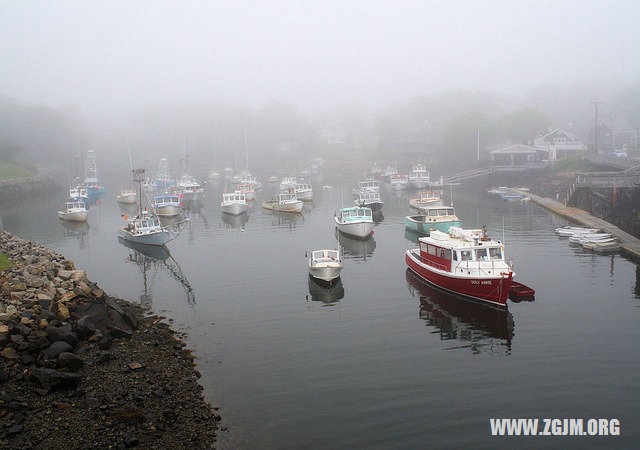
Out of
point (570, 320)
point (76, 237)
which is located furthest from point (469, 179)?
point (570, 320)

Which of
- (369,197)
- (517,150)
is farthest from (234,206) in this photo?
(517,150)

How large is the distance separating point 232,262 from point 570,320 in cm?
2755

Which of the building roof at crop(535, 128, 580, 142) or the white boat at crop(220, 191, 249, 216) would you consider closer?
the white boat at crop(220, 191, 249, 216)

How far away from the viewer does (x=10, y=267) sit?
101 feet

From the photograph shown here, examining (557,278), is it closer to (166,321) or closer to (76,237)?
(166,321)

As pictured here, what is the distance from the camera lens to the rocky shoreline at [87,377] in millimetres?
16734

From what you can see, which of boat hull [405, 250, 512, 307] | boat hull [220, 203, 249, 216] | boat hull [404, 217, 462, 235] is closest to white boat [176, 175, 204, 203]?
boat hull [220, 203, 249, 216]

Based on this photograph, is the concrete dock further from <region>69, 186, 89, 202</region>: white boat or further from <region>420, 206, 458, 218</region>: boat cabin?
<region>69, 186, 89, 202</region>: white boat

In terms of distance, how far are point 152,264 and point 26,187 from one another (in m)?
93.7

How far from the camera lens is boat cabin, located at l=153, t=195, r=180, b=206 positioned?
85.0m

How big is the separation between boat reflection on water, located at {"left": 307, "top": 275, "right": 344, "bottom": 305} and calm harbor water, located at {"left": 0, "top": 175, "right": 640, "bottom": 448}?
0.73ft

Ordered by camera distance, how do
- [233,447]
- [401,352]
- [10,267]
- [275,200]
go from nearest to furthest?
[233,447], [401,352], [10,267], [275,200]

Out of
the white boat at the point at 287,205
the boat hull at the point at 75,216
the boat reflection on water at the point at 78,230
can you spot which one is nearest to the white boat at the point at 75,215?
the boat hull at the point at 75,216

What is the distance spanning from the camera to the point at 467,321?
97.2 feet
